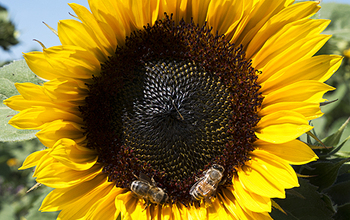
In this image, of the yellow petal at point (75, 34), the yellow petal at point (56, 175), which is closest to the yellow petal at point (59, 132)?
the yellow petal at point (56, 175)

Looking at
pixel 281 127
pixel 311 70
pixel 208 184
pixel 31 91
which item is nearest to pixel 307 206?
pixel 281 127

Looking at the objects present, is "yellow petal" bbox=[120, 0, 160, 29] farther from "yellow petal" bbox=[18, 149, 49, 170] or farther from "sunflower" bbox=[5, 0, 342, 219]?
"yellow petal" bbox=[18, 149, 49, 170]

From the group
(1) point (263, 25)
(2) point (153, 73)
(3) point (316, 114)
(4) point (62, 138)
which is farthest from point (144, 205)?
(1) point (263, 25)

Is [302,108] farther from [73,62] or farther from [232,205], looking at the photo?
[73,62]

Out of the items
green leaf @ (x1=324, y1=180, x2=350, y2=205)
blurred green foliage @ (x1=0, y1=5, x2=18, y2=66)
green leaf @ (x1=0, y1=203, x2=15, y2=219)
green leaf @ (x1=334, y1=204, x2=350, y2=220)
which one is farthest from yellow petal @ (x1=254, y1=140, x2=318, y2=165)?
blurred green foliage @ (x1=0, y1=5, x2=18, y2=66)

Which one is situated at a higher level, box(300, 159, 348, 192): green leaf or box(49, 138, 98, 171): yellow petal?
box(49, 138, 98, 171): yellow petal

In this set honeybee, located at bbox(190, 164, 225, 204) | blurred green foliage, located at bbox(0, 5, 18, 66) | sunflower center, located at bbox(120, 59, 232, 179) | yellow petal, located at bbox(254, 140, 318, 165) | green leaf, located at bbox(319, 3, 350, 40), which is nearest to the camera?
A: yellow petal, located at bbox(254, 140, 318, 165)

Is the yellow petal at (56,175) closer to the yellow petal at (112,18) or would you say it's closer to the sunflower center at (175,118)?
the sunflower center at (175,118)
